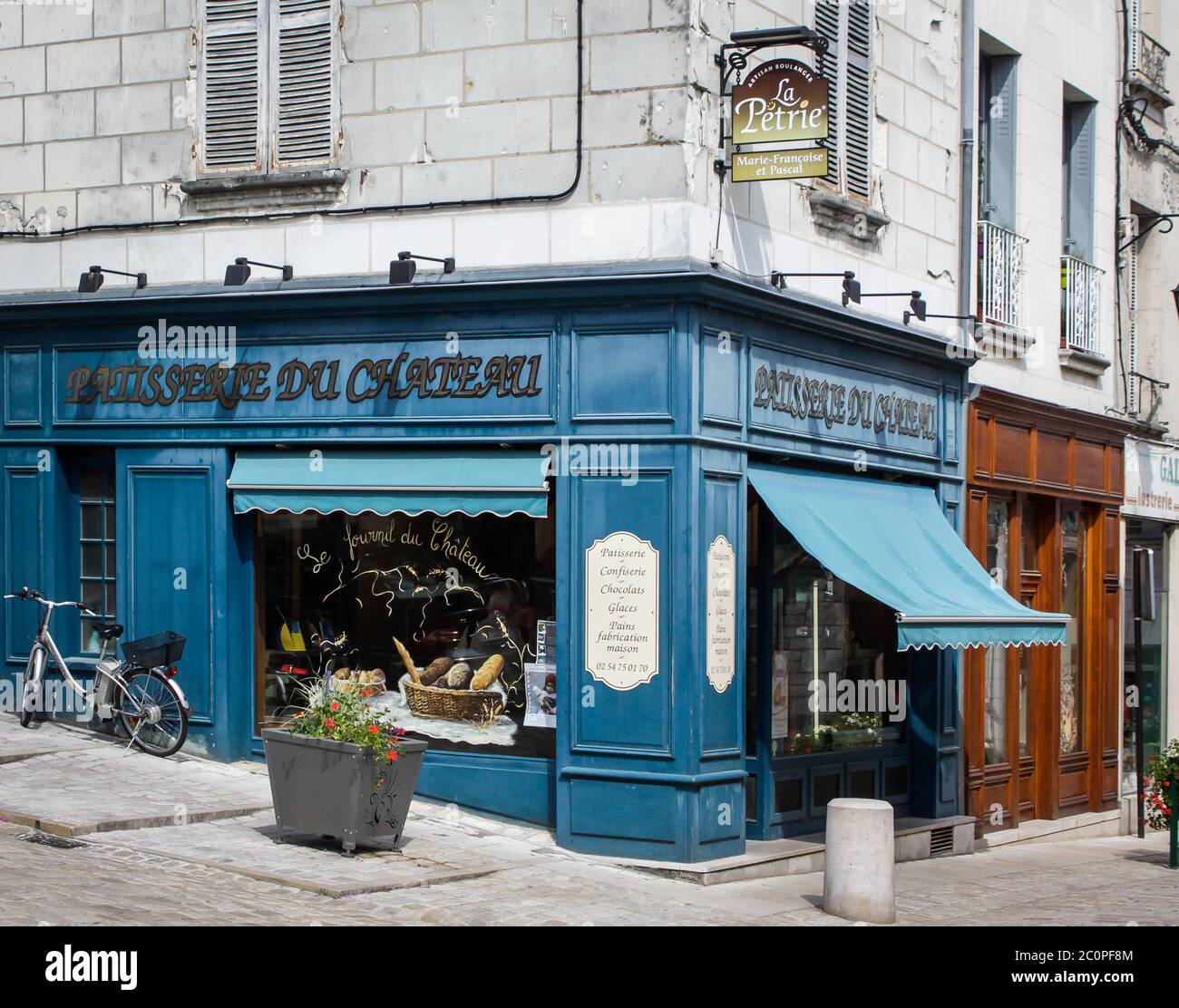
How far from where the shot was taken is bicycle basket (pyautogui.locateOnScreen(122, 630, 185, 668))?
13.0m

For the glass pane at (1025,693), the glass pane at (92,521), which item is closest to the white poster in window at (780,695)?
the glass pane at (1025,693)

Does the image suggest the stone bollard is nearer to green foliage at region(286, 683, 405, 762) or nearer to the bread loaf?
green foliage at region(286, 683, 405, 762)

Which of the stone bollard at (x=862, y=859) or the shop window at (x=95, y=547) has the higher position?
the shop window at (x=95, y=547)

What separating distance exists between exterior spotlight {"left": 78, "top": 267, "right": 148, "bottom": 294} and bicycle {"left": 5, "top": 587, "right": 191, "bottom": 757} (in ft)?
8.00

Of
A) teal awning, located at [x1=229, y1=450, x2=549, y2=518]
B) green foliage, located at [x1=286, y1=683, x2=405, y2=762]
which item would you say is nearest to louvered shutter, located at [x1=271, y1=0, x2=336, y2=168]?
teal awning, located at [x1=229, y1=450, x2=549, y2=518]

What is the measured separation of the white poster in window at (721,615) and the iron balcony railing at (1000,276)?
5.33m

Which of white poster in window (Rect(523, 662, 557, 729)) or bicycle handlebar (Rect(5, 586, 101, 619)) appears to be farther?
bicycle handlebar (Rect(5, 586, 101, 619))

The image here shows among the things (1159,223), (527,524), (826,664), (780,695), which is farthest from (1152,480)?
(527,524)

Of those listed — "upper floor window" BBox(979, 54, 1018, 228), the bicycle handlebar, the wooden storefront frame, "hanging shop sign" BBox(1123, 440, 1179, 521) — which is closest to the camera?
the bicycle handlebar

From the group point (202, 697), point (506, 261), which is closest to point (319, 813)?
point (202, 697)

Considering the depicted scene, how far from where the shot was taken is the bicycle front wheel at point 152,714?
520 inches

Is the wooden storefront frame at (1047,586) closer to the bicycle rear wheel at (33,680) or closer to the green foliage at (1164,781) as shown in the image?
the green foliage at (1164,781)
